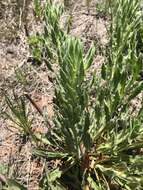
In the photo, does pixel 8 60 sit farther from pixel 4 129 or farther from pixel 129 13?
pixel 129 13

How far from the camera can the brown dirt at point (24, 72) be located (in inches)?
100

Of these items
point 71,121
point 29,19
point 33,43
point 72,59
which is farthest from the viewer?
point 29,19

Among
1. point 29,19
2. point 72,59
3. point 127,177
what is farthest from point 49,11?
point 29,19

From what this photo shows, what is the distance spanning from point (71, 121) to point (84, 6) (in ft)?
5.49

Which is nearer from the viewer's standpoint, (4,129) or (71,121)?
(71,121)

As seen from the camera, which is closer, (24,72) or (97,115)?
(97,115)

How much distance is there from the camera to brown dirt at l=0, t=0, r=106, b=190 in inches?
100

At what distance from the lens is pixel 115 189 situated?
239 centimetres

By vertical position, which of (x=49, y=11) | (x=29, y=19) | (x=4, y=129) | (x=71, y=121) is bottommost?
(x=4, y=129)

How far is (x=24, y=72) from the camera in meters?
2.93

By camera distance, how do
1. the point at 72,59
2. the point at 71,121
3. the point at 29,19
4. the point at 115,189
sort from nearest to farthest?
the point at 72,59, the point at 71,121, the point at 115,189, the point at 29,19

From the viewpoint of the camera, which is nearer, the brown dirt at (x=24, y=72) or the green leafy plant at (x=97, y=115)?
the green leafy plant at (x=97, y=115)

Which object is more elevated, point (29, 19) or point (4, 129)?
point (29, 19)

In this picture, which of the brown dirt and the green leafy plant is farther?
the brown dirt
